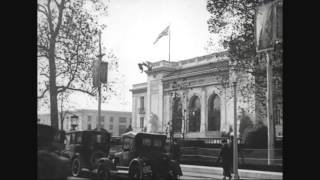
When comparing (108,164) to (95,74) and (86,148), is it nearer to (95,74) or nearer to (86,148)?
(86,148)

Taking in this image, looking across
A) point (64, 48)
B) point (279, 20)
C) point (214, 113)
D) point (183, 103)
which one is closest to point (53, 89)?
point (64, 48)

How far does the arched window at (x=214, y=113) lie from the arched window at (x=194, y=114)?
0.95 m

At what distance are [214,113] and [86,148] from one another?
21990 millimetres

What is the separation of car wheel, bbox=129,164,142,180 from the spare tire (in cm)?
91

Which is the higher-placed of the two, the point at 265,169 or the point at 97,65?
the point at 97,65

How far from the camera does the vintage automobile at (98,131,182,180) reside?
28.1 feet

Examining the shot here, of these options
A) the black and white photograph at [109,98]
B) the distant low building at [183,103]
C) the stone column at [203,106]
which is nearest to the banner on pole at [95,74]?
the black and white photograph at [109,98]

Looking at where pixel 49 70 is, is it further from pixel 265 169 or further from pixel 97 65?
pixel 265 169

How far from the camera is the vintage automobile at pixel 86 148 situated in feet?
30.0

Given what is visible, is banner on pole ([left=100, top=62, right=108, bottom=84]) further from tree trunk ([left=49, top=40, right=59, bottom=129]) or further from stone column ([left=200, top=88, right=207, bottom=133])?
stone column ([left=200, top=88, right=207, bottom=133])

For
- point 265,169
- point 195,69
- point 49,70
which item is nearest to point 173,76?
point 195,69

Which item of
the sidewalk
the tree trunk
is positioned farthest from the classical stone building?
the tree trunk

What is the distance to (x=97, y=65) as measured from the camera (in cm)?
905
